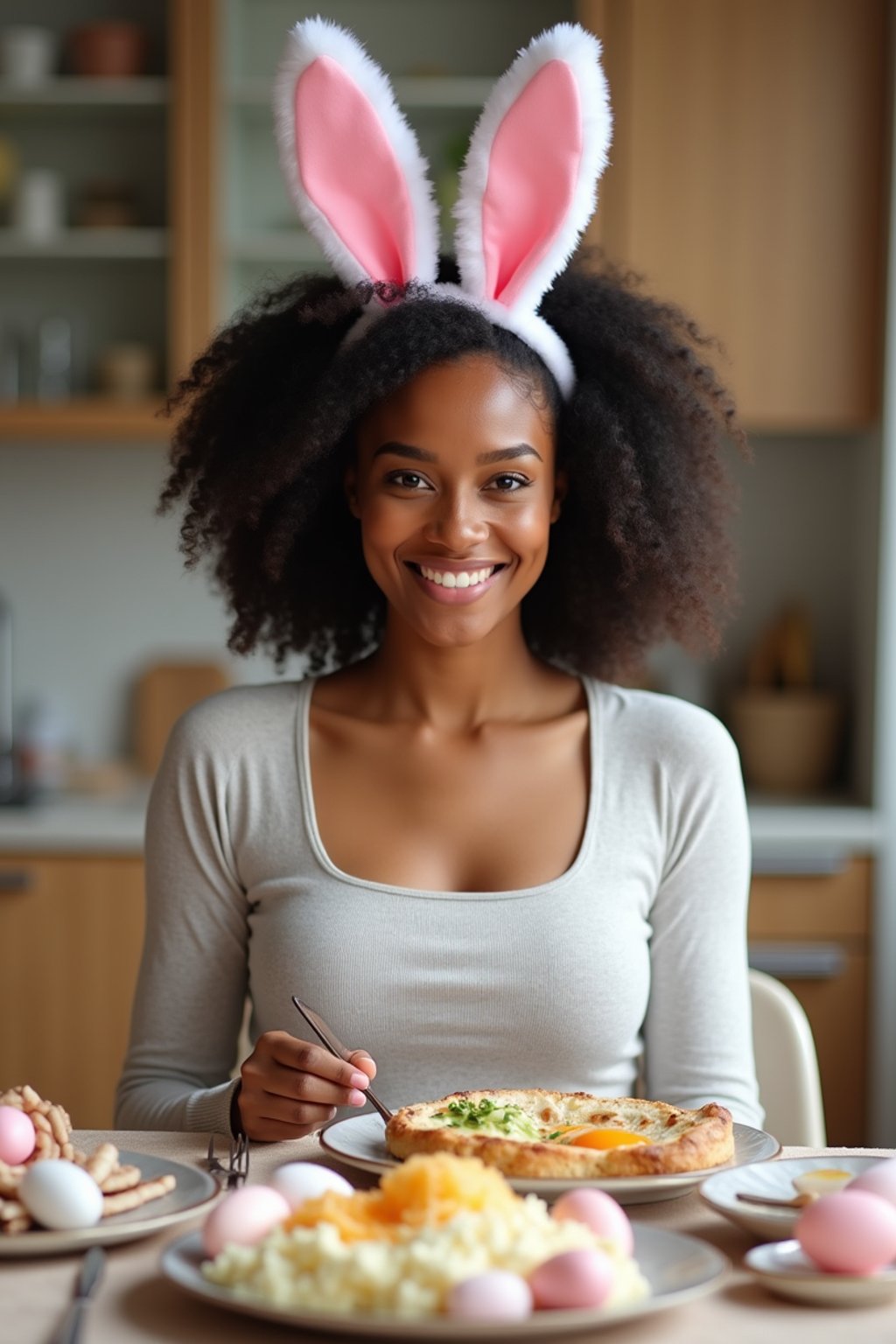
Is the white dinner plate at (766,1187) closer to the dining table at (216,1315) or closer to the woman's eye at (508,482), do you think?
the dining table at (216,1315)

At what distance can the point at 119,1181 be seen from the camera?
972 millimetres

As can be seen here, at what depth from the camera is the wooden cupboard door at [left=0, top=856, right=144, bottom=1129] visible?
2.87 meters

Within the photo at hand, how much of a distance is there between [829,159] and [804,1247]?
8.37 ft

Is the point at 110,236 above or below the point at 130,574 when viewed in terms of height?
above

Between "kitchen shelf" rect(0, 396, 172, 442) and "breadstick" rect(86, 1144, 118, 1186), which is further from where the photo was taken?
"kitchen shelf" rect(0, 396, 172, 442)

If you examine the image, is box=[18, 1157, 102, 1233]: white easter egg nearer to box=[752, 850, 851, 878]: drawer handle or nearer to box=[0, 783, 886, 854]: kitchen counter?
box=[0, 783, 886, 854]: kitchen counter

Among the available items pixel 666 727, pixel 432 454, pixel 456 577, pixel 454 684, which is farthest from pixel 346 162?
pixel 666 727

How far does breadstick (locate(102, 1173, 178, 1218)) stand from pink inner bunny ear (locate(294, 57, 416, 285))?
90cm

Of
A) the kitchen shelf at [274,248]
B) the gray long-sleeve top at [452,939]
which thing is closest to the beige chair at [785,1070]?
the gray long-sleeve top at [452,939]

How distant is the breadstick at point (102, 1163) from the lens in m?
0.97

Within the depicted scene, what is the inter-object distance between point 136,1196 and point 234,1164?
139 mm

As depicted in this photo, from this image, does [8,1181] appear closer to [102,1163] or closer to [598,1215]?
[102,1163]

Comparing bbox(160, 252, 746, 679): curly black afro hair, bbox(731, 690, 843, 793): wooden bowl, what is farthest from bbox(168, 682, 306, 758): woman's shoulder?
bbox(731, 690, 843, 793): wooden bowl

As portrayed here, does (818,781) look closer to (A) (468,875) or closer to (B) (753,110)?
(B) (753,110)
